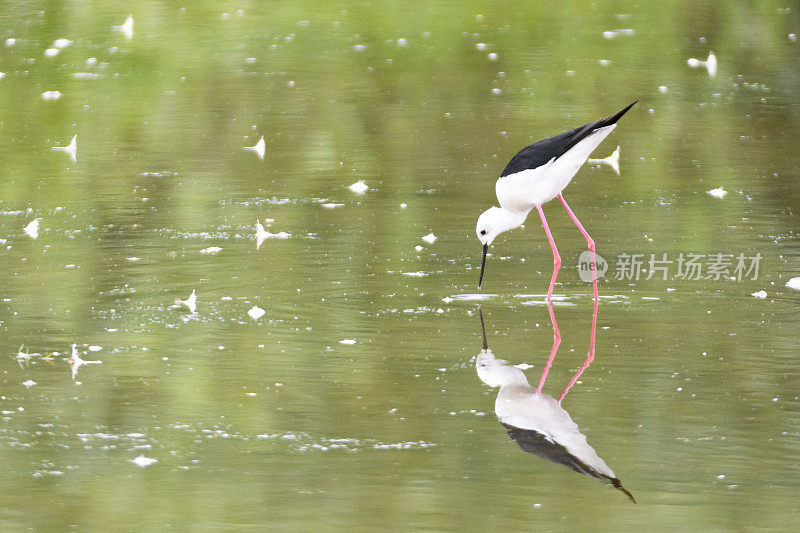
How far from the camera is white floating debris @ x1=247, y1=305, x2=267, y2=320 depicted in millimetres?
7230

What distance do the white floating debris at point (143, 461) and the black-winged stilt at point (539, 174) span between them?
3030 millimetres

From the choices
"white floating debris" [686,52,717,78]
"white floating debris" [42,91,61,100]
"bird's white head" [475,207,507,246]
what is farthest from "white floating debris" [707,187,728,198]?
"white floating debris" [42,91,61,100]

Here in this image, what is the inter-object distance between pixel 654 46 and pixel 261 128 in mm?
5723

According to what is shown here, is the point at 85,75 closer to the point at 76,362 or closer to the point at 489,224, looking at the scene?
the point at 489,224

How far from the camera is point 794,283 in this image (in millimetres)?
7742

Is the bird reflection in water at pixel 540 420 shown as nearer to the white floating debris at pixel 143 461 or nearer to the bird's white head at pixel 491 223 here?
the white floating debris at pixel 143 461

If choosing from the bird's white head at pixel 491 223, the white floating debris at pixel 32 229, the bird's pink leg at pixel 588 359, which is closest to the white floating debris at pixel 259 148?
the white floating debris at pixel 32 229

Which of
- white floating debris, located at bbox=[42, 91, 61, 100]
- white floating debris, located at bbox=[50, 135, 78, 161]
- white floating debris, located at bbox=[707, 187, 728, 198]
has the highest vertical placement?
white floating debris, located at bbox=[707, 187, 728, 198]

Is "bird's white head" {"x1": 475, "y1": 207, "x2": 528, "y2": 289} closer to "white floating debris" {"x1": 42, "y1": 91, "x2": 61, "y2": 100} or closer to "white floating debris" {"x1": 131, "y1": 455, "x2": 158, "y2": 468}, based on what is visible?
"white floating debris" {"x1": 131, "y1": 455, "x2": 158, "y2": 468}

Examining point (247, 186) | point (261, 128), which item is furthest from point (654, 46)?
point (247, 186)

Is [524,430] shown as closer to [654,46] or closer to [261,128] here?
[261,128]

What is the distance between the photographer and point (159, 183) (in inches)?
429

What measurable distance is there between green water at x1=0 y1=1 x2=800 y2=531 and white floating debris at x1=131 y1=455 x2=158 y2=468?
0.18 ft

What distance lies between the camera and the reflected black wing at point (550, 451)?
15.9 feet
